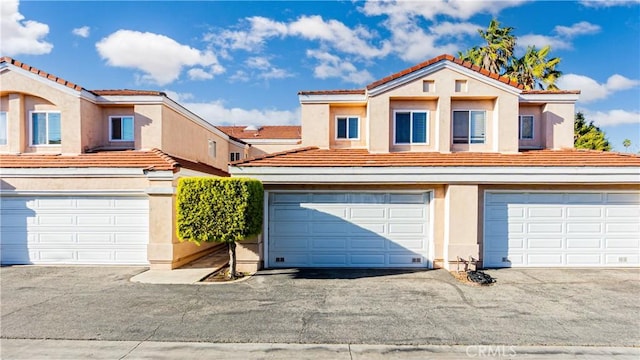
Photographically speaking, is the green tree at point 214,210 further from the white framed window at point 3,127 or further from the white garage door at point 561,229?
the white framed window at point 3,127

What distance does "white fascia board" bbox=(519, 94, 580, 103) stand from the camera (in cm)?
1291

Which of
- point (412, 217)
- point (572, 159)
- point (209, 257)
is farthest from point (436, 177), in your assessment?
point (209, 257)

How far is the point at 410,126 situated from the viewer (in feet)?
40.9

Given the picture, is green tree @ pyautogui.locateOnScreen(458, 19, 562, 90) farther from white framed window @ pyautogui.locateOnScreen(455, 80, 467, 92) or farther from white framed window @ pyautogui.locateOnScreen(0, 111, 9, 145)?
white framed window @ pyautogui.locateOnScreen(0, 111, 9, 145)

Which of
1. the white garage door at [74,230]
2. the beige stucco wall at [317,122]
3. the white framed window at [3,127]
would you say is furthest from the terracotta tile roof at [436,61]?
the white framed window at [3,127]

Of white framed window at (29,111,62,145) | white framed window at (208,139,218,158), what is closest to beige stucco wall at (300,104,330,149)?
white framed window at (208,139,218,158)

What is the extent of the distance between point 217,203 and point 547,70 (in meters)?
21.7

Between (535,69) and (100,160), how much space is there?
24099mm

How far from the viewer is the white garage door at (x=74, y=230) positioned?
1109cm

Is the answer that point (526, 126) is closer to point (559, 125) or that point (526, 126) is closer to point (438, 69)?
point (559, 125)

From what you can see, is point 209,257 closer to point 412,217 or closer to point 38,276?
point 38,276

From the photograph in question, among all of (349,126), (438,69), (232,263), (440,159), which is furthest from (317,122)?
(232,263)

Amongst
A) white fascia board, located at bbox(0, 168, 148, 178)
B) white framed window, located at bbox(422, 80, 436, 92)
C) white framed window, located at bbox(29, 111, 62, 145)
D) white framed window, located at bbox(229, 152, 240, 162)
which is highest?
white framed window, located at bbox(422, 80, 436, 92)

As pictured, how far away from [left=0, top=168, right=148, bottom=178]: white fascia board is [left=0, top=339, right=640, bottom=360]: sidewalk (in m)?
6.26
